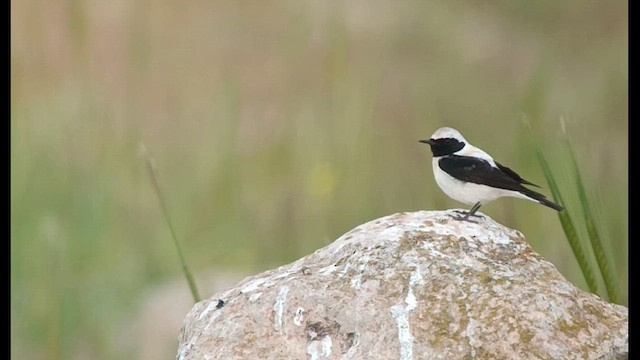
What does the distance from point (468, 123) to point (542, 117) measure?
355 mm

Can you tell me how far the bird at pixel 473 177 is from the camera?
294 cm

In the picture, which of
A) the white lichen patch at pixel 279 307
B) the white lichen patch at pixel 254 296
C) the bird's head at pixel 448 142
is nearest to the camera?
the white lichen patch at pixel 279 307

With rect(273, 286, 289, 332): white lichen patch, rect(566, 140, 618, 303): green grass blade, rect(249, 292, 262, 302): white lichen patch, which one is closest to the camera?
rect(273, 286, 289, 332): white lichen patch

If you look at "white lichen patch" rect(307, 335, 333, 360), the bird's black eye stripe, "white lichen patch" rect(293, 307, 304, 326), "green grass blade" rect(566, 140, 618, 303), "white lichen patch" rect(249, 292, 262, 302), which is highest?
the bird's black eye stripe

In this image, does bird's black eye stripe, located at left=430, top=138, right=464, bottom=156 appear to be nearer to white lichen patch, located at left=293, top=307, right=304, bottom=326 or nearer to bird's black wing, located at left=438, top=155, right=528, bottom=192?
bird's black wing, located at left=438, top=155, right=528, bottom=192

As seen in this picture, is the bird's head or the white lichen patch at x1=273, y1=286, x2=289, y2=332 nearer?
the white lichen patch at x1=273, y1=286, x2=289, y2=332

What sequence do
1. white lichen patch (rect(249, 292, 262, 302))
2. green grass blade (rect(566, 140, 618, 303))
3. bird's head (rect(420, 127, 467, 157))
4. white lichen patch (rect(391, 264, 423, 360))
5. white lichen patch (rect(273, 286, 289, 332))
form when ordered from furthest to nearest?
bird's head (rect(420, 127, 467, 157)), green grass blade (rect(566, 140, 618, 303)), white lichen patch (rect(249, 292, 262, 302)), white lichen patch (rect(273, 286, 289, 332)), white lichen patch (rect(391, 264, 423, 360))

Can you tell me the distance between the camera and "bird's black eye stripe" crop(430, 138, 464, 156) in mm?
3086

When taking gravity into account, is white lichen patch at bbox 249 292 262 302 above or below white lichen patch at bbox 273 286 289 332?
above

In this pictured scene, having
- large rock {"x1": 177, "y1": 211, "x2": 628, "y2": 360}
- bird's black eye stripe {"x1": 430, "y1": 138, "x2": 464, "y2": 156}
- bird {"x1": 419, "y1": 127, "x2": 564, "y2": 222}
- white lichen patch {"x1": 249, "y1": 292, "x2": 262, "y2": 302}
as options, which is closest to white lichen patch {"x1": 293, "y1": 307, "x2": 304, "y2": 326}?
large rock {"x1": 177, "y1": 211, "x2": 628, "y2": 360}

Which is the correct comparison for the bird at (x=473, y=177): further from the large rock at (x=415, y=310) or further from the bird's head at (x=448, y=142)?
the large rock at (x=415, y=310)

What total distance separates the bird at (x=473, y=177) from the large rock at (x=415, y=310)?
377mm

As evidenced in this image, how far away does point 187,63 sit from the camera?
4473 mm

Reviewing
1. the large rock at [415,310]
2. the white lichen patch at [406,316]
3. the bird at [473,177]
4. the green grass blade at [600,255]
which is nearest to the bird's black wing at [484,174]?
the bird at [473,177]
